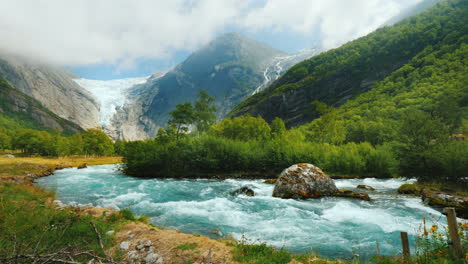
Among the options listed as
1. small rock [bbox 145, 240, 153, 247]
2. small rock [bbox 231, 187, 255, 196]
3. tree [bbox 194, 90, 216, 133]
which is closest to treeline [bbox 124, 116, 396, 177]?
tree [bbox 194, 90, 216, 133]

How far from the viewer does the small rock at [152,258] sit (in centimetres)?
701

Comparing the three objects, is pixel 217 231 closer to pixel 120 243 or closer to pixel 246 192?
pixel 120 243

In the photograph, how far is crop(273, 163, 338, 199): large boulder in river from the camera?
19938 millimetres

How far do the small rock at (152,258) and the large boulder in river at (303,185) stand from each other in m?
14.7

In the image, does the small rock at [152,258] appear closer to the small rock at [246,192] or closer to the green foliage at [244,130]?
the small rock at [246,192]

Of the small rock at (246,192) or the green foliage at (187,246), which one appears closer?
the green foliage at (187,246)

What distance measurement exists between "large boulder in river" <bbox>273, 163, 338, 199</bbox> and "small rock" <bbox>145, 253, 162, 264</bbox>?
48.1ft

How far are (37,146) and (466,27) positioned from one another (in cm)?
19082

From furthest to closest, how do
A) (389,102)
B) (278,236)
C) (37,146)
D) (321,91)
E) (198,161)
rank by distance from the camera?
(321,91) → (37,146) → (389,102) → (198,161) → (278,236)

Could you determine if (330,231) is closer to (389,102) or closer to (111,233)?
(111,233)

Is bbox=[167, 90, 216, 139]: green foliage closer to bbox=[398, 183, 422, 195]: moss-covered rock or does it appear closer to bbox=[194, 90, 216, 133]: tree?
bbox=[194, 90, 216, 133]: tree

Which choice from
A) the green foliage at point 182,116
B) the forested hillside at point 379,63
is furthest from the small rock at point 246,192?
the forested hillside at point 379,63

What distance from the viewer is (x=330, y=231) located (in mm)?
11766

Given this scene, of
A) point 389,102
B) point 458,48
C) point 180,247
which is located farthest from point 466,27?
point 180,247
